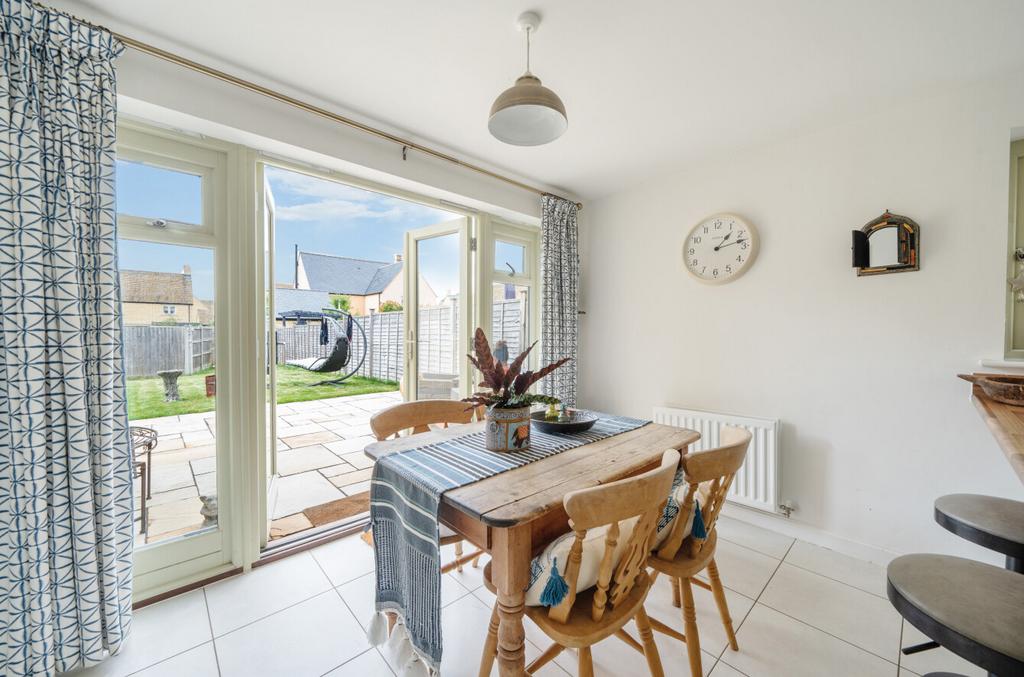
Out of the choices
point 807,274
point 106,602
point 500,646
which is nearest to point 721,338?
point 807,274

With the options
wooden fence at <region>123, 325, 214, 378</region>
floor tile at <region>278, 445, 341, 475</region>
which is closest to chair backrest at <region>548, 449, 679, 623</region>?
wooden fence at <region>123, 325, 214, 378</region>

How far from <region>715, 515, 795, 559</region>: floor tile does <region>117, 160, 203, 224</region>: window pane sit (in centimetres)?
337

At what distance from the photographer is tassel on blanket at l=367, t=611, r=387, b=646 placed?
1.52 m

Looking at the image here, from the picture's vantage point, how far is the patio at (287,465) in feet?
6.26

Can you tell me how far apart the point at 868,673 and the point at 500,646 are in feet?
4.75

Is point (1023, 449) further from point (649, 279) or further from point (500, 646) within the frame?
point (649, 279)

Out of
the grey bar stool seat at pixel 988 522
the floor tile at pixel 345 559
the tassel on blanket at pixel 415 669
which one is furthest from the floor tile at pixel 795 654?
the floor tile at pixel 345 559

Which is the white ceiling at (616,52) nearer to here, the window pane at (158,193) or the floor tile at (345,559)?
the window pane at (158,193)

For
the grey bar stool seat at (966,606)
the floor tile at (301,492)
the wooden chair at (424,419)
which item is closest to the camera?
the grey bar stool seat at (966,606)

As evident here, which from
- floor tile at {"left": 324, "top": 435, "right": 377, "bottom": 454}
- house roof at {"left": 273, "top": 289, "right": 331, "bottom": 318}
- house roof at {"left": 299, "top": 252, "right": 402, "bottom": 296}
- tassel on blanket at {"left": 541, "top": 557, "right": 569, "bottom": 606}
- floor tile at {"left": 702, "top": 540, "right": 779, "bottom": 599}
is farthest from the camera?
house roof at {"left": 299, "top": 252, "right": 402, "bottom": 296}

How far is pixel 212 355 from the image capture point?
2.01 meters

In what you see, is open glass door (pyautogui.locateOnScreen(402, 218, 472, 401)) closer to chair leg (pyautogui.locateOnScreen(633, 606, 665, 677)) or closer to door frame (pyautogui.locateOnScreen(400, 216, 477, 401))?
door frame (pyautogui.locateOnScreen(400, 216, 477, 401))

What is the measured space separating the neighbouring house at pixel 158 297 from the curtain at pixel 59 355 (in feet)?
1.18

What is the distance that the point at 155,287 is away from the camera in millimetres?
1870
